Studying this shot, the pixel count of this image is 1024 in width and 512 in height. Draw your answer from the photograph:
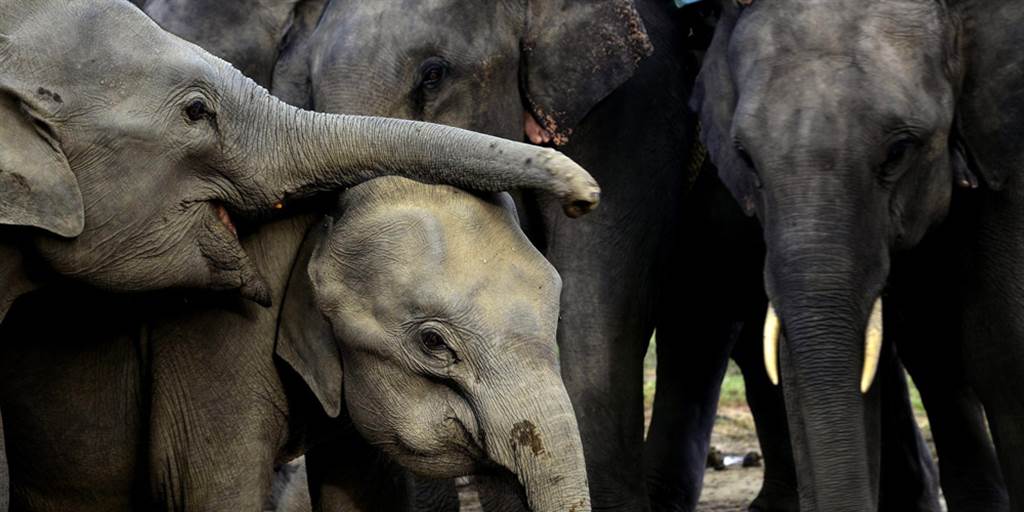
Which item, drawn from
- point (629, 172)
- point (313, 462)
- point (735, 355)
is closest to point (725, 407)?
point (735, 355)

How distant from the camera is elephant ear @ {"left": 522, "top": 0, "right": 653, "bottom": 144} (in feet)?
20.1

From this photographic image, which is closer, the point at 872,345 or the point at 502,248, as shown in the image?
the point at 502,248

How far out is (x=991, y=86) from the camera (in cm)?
579

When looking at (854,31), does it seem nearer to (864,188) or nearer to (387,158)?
(864,188)

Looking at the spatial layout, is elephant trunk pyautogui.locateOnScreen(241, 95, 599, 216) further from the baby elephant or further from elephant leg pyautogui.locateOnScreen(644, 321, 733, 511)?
elephant leg pyautogui.locateOnScreen(644, 321, 733, 511)

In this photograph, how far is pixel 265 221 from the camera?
4504mm

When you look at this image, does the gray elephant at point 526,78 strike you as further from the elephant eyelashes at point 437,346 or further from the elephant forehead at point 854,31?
the elephant eyelashes at point 437,346

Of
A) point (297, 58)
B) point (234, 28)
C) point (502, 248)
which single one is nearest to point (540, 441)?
point (502, 248)

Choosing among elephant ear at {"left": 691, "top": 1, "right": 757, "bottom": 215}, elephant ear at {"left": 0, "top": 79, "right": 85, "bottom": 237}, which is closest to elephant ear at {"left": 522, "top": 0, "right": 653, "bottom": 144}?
elephant ear at {"left": 691, "top": 1, "right": 757, "bottom": 215}

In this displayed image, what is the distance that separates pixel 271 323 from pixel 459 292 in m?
0.46

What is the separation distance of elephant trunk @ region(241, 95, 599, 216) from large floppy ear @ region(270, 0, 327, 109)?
5.79 feet

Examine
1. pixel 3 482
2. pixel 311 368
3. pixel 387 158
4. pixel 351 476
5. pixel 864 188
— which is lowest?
pixel 3 482

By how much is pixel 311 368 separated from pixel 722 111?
71.3 inches

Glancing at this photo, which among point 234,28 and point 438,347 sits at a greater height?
point 234,28
